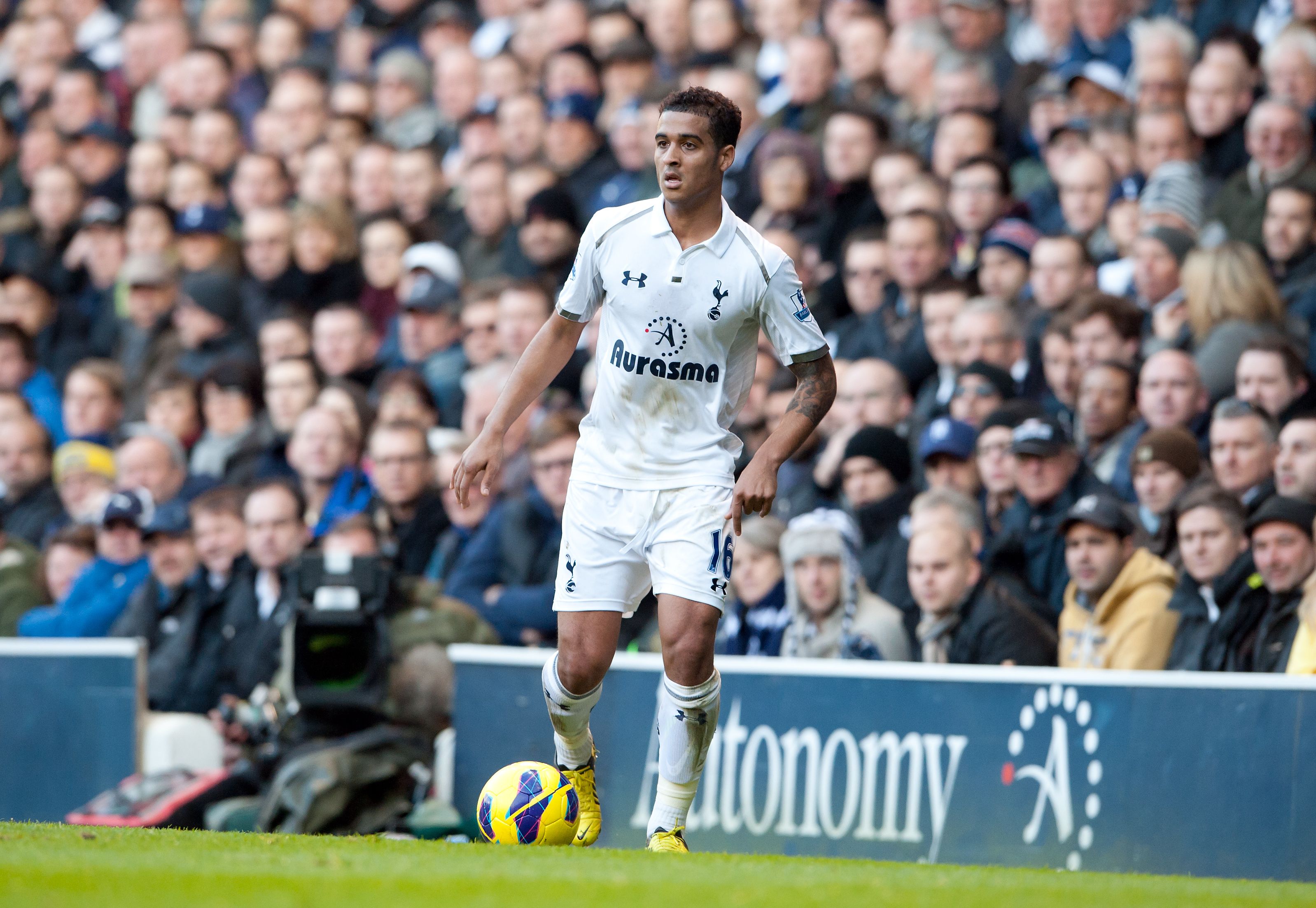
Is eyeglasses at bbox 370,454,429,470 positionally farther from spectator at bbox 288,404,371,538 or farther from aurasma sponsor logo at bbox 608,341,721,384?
aurasma sponsor logo at bbox 608,341,721,384

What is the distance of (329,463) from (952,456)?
4291mm

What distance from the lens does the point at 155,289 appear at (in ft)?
48.9

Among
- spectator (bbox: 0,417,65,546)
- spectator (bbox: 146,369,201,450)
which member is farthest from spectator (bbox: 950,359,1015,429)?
spectator (bbox: 0,417,65,546)

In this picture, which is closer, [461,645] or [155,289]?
[461,645]

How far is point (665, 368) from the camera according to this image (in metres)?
6.91

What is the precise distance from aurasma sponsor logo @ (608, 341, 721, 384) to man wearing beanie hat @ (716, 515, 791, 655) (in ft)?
10.0

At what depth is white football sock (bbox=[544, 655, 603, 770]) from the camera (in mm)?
7113

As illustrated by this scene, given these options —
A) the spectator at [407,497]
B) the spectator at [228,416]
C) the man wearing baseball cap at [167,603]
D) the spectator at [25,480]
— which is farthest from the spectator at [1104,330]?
the spectator at [25,480]

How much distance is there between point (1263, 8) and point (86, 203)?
34.6 ft

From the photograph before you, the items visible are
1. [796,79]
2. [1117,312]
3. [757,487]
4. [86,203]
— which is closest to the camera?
[757,487]

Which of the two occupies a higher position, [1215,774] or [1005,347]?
[1005,347]

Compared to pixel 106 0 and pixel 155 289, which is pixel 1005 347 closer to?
pixel 155 289

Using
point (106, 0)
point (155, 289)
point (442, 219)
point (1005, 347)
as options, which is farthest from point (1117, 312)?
point (106, 0)

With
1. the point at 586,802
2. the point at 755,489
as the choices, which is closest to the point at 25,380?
the point at 586,802
